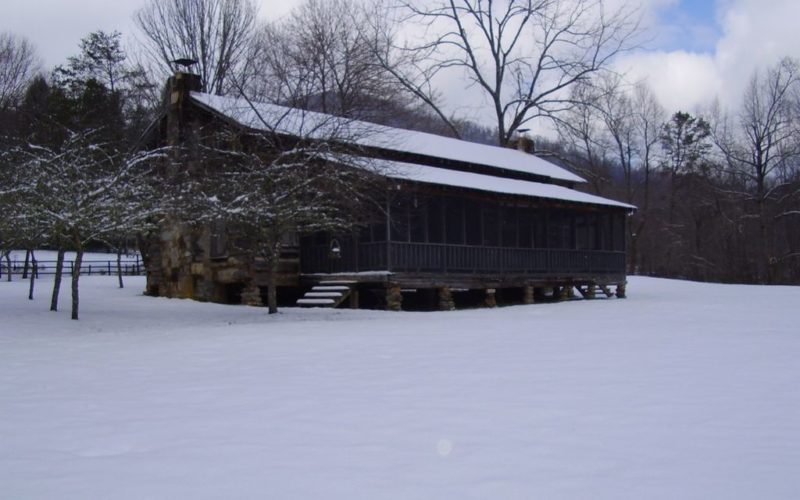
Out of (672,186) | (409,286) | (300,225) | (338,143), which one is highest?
(672,186)

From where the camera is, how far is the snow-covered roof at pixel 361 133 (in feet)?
62.0

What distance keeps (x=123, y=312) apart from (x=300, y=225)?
5.01m

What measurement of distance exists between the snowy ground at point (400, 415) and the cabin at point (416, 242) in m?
6.51

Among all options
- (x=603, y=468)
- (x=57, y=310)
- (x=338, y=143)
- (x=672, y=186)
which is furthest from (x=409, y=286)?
(x=672, y=186)

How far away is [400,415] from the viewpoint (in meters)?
6.68

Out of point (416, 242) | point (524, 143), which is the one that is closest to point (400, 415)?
point (416, 242)

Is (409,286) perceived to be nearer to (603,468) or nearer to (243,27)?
(603,468)

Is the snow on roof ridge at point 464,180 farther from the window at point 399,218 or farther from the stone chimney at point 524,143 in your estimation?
the stone chimney at point 524,143

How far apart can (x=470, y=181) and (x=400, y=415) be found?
52.9 ft

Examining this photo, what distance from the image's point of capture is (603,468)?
16.6 feet

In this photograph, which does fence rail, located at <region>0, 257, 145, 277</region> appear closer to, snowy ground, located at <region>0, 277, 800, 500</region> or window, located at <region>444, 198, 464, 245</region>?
window, located at <region>444, 198, 464, 245</region>

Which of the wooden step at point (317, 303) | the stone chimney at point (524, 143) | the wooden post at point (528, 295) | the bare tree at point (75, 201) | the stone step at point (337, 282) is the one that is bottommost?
the wooden step at point (317, 303)

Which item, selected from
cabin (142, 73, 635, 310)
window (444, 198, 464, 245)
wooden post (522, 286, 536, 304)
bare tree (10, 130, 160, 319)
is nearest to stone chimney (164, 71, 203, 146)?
cabin (142, 73, 635, 310)

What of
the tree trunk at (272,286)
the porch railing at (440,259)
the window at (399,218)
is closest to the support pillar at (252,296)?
the porch railing at (440,259)
